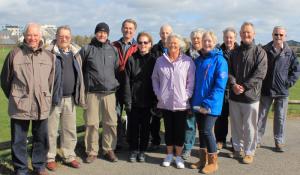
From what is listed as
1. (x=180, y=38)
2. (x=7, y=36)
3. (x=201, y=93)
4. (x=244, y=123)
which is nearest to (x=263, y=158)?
(x=244, y=123)

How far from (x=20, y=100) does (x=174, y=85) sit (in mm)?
2354

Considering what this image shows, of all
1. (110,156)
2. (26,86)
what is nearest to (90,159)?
(110,156)

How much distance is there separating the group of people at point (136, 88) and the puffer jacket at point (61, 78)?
0.6 inches

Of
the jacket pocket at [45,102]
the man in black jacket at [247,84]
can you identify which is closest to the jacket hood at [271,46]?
the man in black jacket at [247,84]

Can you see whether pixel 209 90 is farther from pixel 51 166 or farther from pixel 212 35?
pixel 51 166

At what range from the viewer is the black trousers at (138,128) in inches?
265

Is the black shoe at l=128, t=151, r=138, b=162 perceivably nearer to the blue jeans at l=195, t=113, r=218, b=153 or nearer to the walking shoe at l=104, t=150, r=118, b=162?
the walking shoe at l=104, t=150, r=118, b=162

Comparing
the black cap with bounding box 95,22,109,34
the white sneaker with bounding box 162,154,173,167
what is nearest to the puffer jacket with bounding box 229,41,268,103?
the white sneaker with bounding box 162,154,173,167

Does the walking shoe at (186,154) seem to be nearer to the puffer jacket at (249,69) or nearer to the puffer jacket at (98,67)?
the puffer jacket at (249,69)

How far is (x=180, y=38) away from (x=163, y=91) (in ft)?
2.96

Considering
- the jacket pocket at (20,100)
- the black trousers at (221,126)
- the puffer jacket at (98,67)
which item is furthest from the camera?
the black trousers at (221,126)

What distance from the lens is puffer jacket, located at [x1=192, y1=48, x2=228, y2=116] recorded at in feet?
19.8

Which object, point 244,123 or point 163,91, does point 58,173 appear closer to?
point 163,91

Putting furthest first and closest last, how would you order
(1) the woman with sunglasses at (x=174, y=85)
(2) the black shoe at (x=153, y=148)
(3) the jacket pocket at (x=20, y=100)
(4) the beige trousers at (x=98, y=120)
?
1. (2) the black shoe at (x=153, y=148)
2. (4) the beige trousers at (x=98, y=120)
3. (1) the woman with sunglasses at (x=174, y=85)
4. (3) the jacket pocket at (x=20, y=100)
